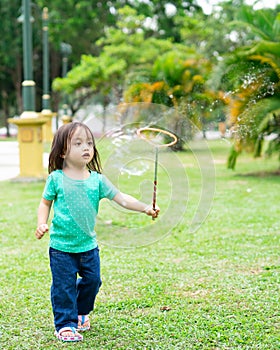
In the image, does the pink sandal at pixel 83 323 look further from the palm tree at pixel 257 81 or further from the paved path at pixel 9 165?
the paved path at pixel 9 165

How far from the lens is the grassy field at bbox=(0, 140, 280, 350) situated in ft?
9.70

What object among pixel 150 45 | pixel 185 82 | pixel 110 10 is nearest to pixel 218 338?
pixel 185 82

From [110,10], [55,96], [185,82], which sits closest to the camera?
[185,82]

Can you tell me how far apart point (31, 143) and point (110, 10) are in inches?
790

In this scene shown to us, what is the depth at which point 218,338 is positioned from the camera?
2930 mm

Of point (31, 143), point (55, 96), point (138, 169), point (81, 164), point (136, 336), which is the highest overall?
point (81, 164)

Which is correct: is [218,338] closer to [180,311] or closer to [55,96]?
[180,311]

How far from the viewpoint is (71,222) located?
290 centimetres

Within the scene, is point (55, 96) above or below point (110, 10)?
below

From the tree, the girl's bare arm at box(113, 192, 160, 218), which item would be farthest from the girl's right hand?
the tree

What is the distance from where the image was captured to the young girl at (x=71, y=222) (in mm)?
2900

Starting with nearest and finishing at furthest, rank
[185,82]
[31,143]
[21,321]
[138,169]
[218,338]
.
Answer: [218,338]
[21,321]
[138,169]
[31,143]
[185,82]

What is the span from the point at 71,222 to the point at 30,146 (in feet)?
23.4

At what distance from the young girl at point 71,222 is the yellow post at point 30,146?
6.90 metres
